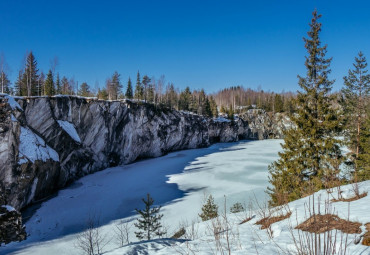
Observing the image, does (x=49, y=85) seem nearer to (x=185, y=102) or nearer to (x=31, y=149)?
(x=31, y=149)

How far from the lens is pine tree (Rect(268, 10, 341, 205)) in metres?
11.2

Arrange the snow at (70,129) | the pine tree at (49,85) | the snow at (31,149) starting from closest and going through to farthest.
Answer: the snow at (31,149) < the snow at (70,129) < the pine tree at (49,85)

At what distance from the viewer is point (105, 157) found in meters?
31.9

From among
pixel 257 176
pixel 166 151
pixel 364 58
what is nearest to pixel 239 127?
pixel 166 151

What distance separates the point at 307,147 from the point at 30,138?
22.3 metres

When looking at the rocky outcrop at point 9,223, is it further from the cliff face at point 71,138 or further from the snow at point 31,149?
the snow at point 31,149

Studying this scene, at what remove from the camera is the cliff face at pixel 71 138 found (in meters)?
15.3

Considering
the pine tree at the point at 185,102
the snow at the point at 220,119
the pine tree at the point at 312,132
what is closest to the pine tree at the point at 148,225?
the pine tree at the point at 312,132

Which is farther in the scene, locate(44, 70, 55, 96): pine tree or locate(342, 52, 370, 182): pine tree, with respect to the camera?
locate(44, 70, 55, 96): pine tree

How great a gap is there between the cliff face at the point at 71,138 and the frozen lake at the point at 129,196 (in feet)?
7.08

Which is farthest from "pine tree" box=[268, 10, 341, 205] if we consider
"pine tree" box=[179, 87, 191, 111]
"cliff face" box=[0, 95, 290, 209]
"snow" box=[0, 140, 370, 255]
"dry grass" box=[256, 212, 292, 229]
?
"pine tree" box=[179, 87, 191, 111]

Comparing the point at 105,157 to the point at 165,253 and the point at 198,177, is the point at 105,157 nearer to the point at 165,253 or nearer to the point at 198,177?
the point at 198,177

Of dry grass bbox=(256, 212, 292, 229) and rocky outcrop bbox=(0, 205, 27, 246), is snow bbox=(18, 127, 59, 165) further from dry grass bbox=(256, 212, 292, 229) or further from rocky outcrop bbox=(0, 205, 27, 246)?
dry grass bbox=(256, 212, 292, 229)

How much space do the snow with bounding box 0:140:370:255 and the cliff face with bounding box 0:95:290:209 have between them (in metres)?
2.14
